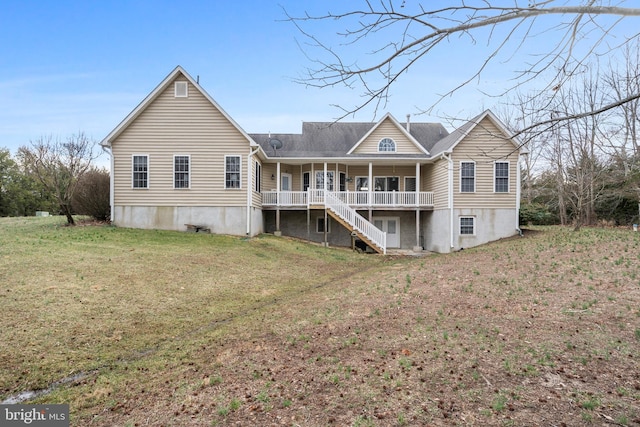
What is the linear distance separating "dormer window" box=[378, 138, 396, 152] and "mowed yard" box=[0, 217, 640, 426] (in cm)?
Answer: 1143

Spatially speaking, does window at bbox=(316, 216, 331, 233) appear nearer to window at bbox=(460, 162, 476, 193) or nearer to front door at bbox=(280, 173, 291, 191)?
front door at bbox=(280, 173, 291, 191)

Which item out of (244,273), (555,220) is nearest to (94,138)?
(244,273)

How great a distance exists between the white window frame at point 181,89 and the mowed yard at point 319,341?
365 inches

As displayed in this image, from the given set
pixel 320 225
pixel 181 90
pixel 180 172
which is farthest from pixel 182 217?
pixel 320 225

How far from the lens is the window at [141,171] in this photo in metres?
17.9

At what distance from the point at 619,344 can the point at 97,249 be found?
13.6 meters

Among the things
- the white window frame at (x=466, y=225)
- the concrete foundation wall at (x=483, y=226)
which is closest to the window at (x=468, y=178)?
the concrete foundation wall at (x=483, y=226)

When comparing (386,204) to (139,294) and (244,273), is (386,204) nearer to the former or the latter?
(244,273)

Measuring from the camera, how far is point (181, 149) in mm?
18016

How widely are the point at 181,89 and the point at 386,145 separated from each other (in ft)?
38.3

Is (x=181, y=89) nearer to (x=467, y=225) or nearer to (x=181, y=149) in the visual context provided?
(x=181, y=149)

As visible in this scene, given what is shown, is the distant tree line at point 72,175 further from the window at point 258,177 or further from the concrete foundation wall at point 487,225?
the concrete foundation wall at point 487,225

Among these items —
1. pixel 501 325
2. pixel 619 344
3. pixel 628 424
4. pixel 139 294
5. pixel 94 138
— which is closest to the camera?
pixel 628 424

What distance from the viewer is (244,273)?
38.5 feet
